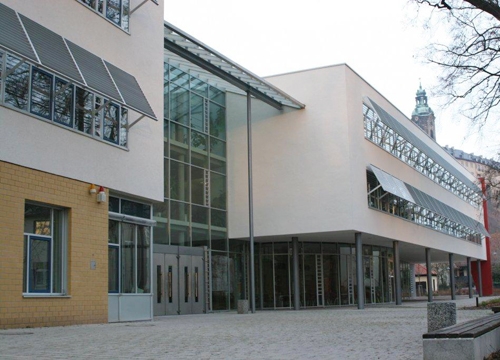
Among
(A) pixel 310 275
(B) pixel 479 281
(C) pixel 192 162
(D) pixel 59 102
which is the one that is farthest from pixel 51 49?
(B) pixel 479 281

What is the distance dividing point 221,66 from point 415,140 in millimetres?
19320

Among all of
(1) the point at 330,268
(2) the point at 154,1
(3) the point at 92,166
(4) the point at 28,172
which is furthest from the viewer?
(1) the point at 330,268

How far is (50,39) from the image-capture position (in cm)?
1575

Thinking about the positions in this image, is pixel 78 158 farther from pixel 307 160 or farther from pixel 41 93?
pixel 307 160

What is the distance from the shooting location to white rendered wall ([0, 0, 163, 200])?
49.7 feet

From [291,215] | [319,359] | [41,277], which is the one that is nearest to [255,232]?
[291,215]

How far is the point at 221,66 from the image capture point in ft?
86.6

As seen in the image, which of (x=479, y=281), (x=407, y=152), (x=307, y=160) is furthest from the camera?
(x=479, y=281)

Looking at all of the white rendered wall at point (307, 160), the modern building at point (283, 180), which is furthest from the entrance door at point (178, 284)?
the white rendered wall at point (307, 160)

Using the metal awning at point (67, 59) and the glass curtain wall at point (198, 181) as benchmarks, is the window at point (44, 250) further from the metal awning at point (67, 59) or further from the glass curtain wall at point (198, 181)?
the glass curtain wall at point (198, 181)

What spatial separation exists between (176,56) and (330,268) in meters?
15.2

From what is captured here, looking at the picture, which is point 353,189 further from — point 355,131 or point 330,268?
point 330,268

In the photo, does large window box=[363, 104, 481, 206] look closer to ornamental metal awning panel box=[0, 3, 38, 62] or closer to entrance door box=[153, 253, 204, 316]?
entrance door box=[153, 253, 204, 316]

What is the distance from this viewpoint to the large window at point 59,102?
1477cm
